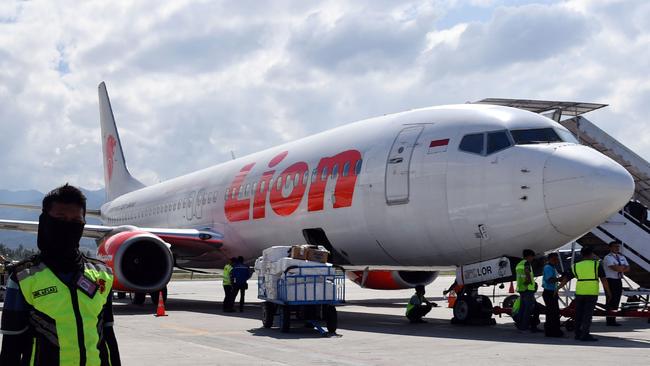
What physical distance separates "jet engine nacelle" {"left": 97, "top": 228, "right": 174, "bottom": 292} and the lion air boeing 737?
28mm

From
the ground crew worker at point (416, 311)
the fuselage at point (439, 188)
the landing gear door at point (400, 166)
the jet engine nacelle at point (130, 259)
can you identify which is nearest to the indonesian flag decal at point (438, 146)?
the fuselage at point (439, 188)

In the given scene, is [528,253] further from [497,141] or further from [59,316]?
[59,316]

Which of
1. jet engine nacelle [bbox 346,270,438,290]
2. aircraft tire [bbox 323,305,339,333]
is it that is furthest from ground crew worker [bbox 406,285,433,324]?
jet engine nacelle [bbox 346,270,438,290]

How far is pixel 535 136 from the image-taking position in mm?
11500

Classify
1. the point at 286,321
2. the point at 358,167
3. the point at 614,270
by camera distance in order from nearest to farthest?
the point at 286,321
the point at 614,270
the point at 358,167

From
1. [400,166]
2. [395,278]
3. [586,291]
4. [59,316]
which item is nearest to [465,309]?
[586,291]

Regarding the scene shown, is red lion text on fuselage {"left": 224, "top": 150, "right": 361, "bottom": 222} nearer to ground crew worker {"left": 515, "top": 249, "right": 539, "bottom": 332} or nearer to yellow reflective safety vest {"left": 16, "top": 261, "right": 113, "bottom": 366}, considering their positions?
ground crew worker {"left": 515, "top": 249, "right": 539, "bottom": 332}

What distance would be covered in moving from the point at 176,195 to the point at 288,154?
647cm

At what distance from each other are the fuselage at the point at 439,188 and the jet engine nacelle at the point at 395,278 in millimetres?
3090

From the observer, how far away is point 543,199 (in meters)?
10.6

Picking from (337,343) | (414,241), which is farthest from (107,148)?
(337,343)

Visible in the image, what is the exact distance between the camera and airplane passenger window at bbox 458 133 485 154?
38.1 ft

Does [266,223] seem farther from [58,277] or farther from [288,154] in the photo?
[58,277]

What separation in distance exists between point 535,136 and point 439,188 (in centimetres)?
155
